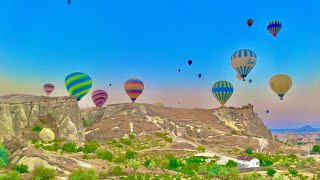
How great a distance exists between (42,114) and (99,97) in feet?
133

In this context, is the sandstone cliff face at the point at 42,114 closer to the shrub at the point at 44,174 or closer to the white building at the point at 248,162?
the shrub at the point at 44,174

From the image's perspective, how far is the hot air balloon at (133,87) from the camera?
104 m

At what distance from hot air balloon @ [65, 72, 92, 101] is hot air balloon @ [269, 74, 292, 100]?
155ft

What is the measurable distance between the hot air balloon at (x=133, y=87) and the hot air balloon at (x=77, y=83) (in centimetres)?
1291

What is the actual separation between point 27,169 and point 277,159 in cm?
5188

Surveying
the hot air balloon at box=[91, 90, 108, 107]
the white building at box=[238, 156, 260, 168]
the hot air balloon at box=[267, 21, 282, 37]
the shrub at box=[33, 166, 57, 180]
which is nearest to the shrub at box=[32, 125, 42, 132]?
the shrub at box=[33, 166, 57, 180]

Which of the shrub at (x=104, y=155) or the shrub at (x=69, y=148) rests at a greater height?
the shrub at (x=69, y=148)

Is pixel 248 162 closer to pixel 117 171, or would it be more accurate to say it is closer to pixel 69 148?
pixel 117 171

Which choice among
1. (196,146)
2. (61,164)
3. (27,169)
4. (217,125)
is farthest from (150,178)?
(217,125)

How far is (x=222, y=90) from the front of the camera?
10356 centimetres

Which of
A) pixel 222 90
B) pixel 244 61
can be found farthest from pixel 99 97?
pixel 244 61

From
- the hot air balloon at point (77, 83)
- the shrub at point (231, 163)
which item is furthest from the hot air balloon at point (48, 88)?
the shrub at point (231, 163)

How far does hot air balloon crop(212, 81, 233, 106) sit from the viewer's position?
103375 mm

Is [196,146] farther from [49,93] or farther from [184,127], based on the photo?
[49,93]
